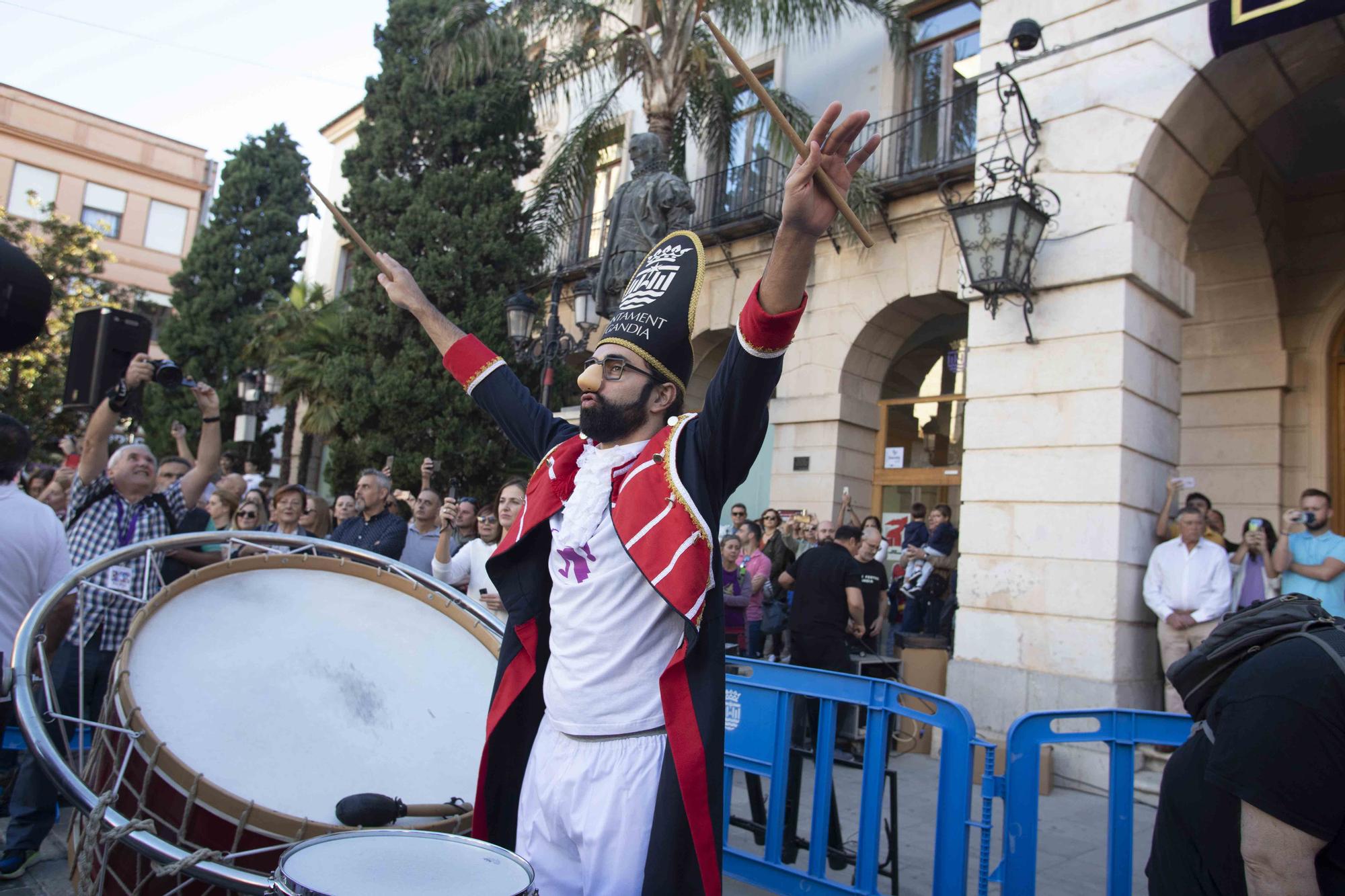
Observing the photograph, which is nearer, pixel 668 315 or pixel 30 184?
pixel 668 315

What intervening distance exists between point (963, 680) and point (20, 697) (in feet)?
21.6

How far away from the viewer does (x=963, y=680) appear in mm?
7406

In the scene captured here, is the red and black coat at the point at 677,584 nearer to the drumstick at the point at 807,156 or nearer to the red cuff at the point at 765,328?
the red cuff at the point at 765,328

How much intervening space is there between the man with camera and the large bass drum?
633cm

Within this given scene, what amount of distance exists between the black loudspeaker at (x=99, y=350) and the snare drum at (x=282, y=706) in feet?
12.5

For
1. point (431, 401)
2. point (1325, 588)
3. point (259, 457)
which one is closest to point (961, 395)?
point (1325, 588)

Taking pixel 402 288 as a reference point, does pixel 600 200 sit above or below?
above

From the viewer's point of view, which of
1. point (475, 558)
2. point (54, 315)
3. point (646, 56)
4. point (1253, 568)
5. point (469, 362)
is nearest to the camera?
point (469, 362)

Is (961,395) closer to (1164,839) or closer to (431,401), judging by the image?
(431,401)

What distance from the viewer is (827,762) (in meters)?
4.15

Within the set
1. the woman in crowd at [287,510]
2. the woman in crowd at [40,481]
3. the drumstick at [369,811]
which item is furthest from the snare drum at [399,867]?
the woman in crowd at [40,481]

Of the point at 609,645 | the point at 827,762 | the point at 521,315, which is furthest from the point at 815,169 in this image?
the point at 521,315

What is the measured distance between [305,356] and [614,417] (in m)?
18.2

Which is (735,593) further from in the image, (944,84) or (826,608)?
(944,84)
